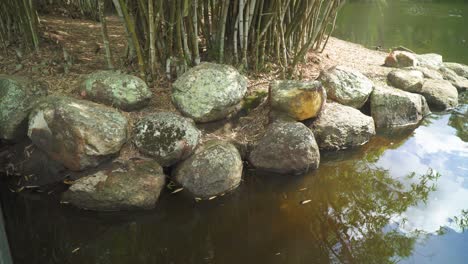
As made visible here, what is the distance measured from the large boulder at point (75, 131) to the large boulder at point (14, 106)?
0.66 ft

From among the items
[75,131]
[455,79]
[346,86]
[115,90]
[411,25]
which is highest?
[115,90]

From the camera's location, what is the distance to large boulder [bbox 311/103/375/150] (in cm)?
357

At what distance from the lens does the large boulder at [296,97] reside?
135 inches

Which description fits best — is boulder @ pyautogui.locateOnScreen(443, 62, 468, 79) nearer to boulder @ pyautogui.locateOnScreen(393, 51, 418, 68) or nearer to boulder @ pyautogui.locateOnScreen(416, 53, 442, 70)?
boulder @ pyautogui.locateOnScreen(416, 53, 442, 70)

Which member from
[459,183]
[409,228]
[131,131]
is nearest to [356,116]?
[459,183]

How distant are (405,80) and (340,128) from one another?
1.43 meters

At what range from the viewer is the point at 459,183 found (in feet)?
10.6

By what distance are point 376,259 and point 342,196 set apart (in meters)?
0.64

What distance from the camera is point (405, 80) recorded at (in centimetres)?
451

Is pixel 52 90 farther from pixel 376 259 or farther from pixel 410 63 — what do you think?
pixel 410 63

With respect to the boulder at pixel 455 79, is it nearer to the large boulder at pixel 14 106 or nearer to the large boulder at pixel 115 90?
the large boulder at pixel 115 90

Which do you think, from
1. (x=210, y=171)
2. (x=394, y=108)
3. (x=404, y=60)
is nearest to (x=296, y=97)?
(x=210, y=171)

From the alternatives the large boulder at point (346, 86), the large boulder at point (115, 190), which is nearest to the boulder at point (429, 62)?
the large boulder at point (346, 86)

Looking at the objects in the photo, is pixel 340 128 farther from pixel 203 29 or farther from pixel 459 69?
pixel 459 69
